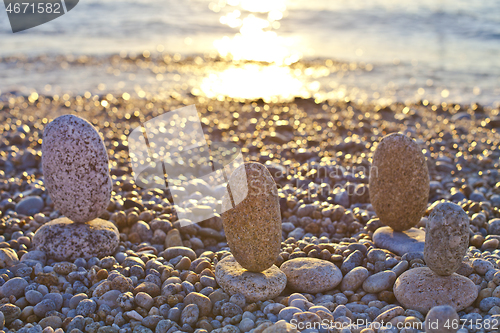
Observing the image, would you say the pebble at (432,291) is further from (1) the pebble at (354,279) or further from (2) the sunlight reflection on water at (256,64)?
(2) the sunlight reflection on water at (256,64)

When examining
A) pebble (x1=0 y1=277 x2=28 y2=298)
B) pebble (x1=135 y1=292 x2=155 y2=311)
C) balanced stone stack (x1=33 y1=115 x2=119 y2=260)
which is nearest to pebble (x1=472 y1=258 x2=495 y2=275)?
pebble (x1=135 y1=292 x2=155 y2=311)

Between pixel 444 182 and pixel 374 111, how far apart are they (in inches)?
138

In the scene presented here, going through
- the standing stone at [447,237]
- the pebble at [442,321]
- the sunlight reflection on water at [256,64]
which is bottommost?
the sunlight reflection on water at [256,64]

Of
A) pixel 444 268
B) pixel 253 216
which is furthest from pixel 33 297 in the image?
pixel 444 268

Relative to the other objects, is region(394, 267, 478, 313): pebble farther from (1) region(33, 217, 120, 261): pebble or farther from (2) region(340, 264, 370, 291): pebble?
(1) region(33, 217, 120, 261): pebble

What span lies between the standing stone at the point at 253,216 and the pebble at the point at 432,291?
3.12 feet

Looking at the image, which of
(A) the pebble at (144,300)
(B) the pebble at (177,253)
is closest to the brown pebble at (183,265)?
(B) the pebble at (177,253)

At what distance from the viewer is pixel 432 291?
2896mm

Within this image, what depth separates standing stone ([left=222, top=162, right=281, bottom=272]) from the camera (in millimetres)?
3057

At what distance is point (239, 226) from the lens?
3.11 m

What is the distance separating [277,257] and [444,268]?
1164 mm

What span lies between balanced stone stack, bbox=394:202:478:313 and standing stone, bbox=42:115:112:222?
2.61 m

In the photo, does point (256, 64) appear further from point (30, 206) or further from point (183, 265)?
point (183, 265)

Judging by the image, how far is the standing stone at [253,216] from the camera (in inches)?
120
